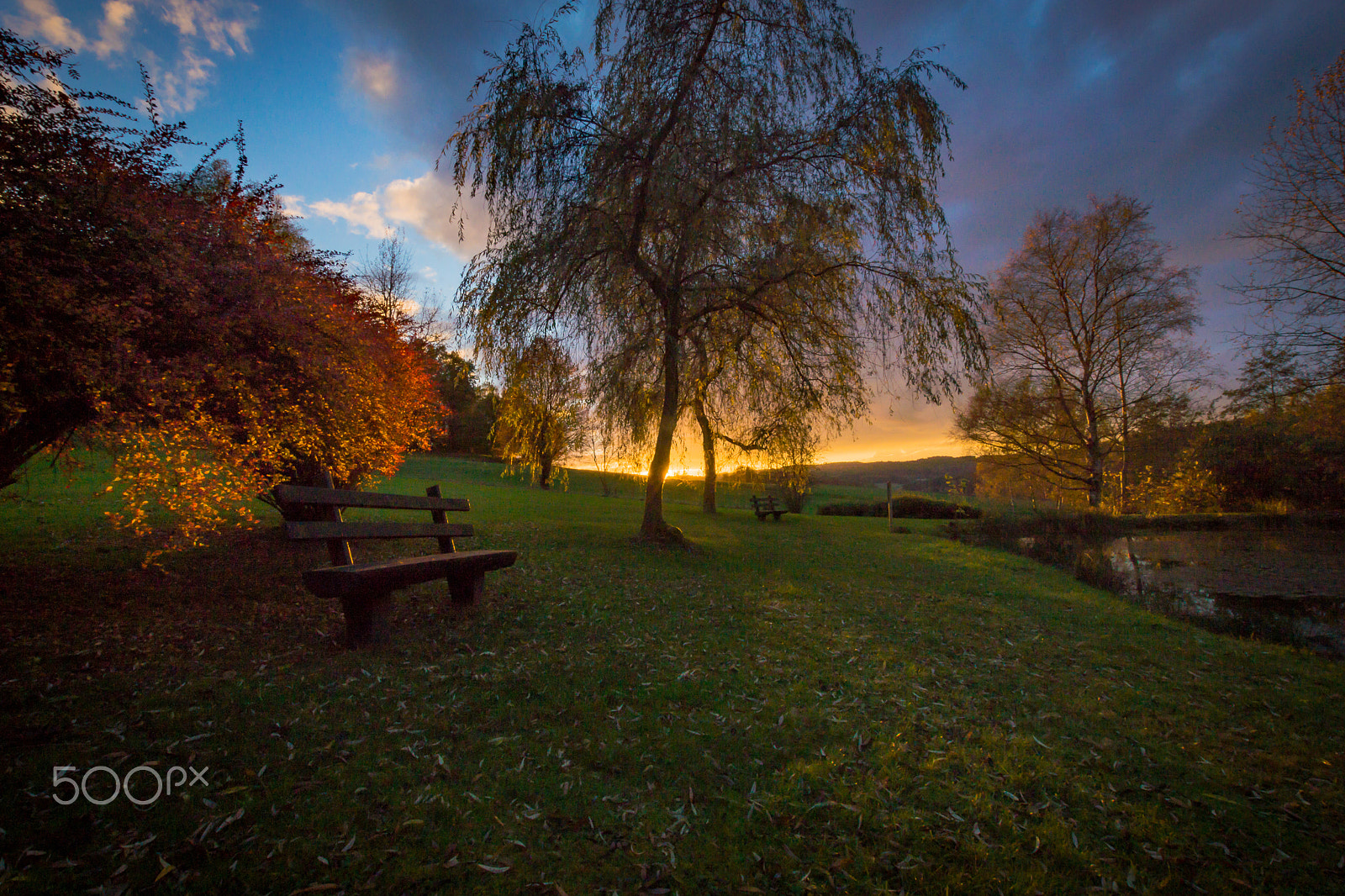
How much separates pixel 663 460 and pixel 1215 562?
1311 centimetres

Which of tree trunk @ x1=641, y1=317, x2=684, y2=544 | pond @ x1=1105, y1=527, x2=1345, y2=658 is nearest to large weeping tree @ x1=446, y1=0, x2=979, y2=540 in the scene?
tree trunk @ x1=641, y1=317, x2=684, y2=544

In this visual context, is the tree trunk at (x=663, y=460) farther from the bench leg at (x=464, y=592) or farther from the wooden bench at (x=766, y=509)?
the wooden bench at (x=766, y=509)

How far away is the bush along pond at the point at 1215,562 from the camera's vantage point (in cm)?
826

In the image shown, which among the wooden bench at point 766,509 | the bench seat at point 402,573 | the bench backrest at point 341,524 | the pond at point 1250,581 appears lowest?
the pond at point 1250,581

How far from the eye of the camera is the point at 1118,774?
11.6ft

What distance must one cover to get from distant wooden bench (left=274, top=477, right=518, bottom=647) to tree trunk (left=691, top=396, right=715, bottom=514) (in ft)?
21.4

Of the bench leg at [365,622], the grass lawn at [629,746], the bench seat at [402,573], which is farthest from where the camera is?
the bench leg at [365,622]

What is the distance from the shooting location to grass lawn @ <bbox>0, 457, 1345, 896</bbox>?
2510 millimetres

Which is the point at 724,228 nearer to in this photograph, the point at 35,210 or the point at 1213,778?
the point at 35,210

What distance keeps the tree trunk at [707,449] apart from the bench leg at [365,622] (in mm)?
7525

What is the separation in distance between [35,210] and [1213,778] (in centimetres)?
939

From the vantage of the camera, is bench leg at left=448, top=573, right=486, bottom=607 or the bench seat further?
bench leg at left=448, top=573, right=486, bottom=607

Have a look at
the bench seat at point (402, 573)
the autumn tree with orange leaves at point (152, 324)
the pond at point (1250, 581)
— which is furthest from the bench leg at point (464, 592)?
the pond at point (1250, 581)

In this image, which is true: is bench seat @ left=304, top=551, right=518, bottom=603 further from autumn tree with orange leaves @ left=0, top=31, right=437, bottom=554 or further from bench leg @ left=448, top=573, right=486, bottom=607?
autumn tree with orange leaves @ left=0, top=31, right=437, bottom=554
